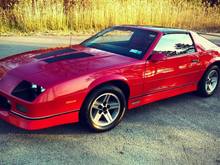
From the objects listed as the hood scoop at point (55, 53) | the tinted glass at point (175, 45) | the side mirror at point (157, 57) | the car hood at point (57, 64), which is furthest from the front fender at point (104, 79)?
the hood scoop at point (55, 53)

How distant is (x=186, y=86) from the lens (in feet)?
17.8

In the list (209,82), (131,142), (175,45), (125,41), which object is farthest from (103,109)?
(209,82)

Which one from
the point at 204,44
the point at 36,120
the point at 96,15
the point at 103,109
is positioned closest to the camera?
the point at 36,120

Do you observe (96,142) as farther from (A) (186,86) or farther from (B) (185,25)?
(B) (185,25)

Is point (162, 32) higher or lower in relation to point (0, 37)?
higher

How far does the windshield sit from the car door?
19 centimetres

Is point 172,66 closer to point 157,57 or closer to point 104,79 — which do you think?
point 157,57

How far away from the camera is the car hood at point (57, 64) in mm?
3918

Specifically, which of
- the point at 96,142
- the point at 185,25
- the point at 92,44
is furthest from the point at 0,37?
the point at 185,25

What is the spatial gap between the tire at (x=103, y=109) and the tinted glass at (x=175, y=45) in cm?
106

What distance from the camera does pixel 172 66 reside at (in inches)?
197

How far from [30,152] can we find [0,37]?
7.36 m

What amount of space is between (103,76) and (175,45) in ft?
5.51

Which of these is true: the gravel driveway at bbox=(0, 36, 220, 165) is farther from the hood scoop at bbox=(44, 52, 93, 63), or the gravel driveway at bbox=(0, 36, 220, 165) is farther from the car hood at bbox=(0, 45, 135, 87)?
the hood scoop at bbox=(44, 52, 93, 63)
